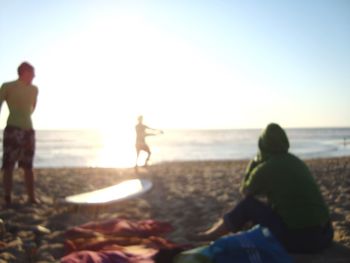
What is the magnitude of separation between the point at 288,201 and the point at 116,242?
1.97 metres

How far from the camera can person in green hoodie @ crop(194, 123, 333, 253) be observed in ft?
13.9

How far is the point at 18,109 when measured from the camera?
6.88m

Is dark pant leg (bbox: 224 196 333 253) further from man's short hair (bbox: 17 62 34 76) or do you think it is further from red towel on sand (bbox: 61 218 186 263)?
man's short hair (bbox: 17 62 34 76)

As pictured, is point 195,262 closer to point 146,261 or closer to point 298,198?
point 146,261

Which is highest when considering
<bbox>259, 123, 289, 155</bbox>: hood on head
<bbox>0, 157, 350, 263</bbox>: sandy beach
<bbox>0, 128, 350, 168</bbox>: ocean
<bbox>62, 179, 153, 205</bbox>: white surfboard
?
<bbox>259, 123, 289, 155</bbox>: hood on head

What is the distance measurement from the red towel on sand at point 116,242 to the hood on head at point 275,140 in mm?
1411

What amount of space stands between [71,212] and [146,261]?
337cm

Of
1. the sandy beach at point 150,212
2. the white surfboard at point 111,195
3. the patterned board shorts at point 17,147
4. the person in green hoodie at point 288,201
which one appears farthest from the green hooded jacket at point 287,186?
the patterned board shorts at point 17,147

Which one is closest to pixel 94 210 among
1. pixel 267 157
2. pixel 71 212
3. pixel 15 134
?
pixel 71 212

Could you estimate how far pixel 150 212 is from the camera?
23.3 ft

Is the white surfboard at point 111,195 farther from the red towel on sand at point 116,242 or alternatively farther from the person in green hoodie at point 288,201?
the person in green hoodie at point 288,201

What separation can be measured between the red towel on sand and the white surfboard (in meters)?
1.64

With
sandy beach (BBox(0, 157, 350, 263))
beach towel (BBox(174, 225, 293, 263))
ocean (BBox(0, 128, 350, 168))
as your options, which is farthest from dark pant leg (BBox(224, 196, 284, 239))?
ocean (BBox(0, 128, 350, 168))

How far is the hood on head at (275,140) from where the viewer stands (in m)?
4.43
